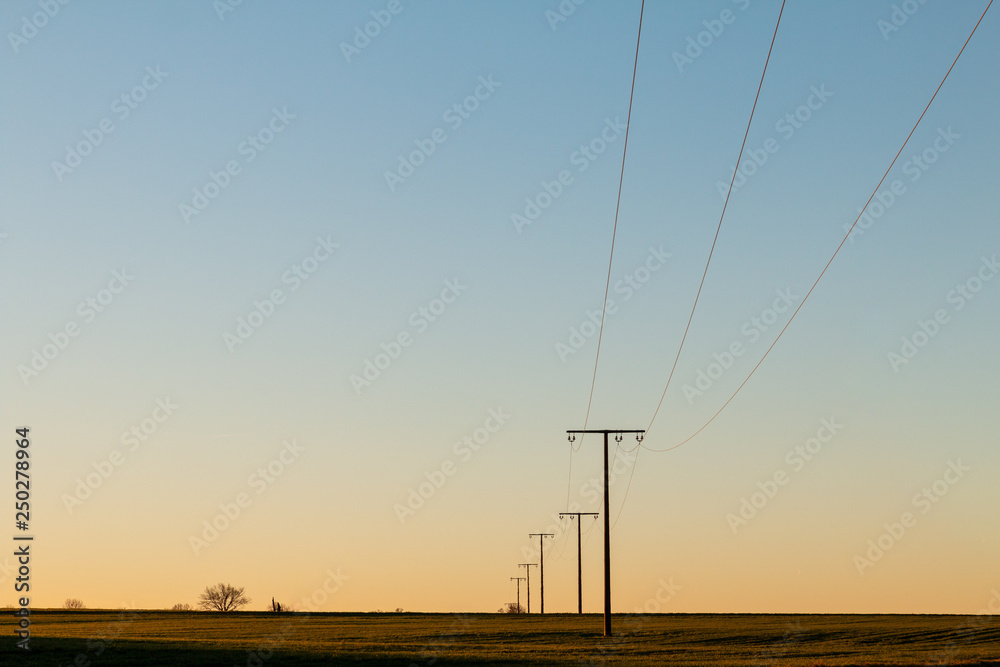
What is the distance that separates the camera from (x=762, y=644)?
161ft

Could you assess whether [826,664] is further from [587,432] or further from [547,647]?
[587,432]

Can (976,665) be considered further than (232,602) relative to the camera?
No

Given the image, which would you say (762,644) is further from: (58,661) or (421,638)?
(58,661)

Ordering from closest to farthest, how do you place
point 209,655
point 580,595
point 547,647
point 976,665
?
point 976,665, point 209,655, point 547,647, point 580,595

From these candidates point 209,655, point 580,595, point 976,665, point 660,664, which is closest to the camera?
point 976,665

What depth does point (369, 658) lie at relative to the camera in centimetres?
4016

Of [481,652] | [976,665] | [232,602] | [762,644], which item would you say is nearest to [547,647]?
[481,652]

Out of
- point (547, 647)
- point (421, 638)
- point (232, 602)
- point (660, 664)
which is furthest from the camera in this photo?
point (232, 602)

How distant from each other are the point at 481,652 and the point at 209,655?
10617 millimetres

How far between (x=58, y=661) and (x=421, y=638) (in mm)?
20928

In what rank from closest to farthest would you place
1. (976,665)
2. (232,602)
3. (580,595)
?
(976,665)
(580,595)
(232,602)

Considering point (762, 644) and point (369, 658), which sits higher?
point (762, 644)

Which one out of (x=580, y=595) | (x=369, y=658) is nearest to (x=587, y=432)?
(x=369, y=658)

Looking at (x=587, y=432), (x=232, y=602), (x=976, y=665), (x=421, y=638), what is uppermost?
(x=232, y=602)
